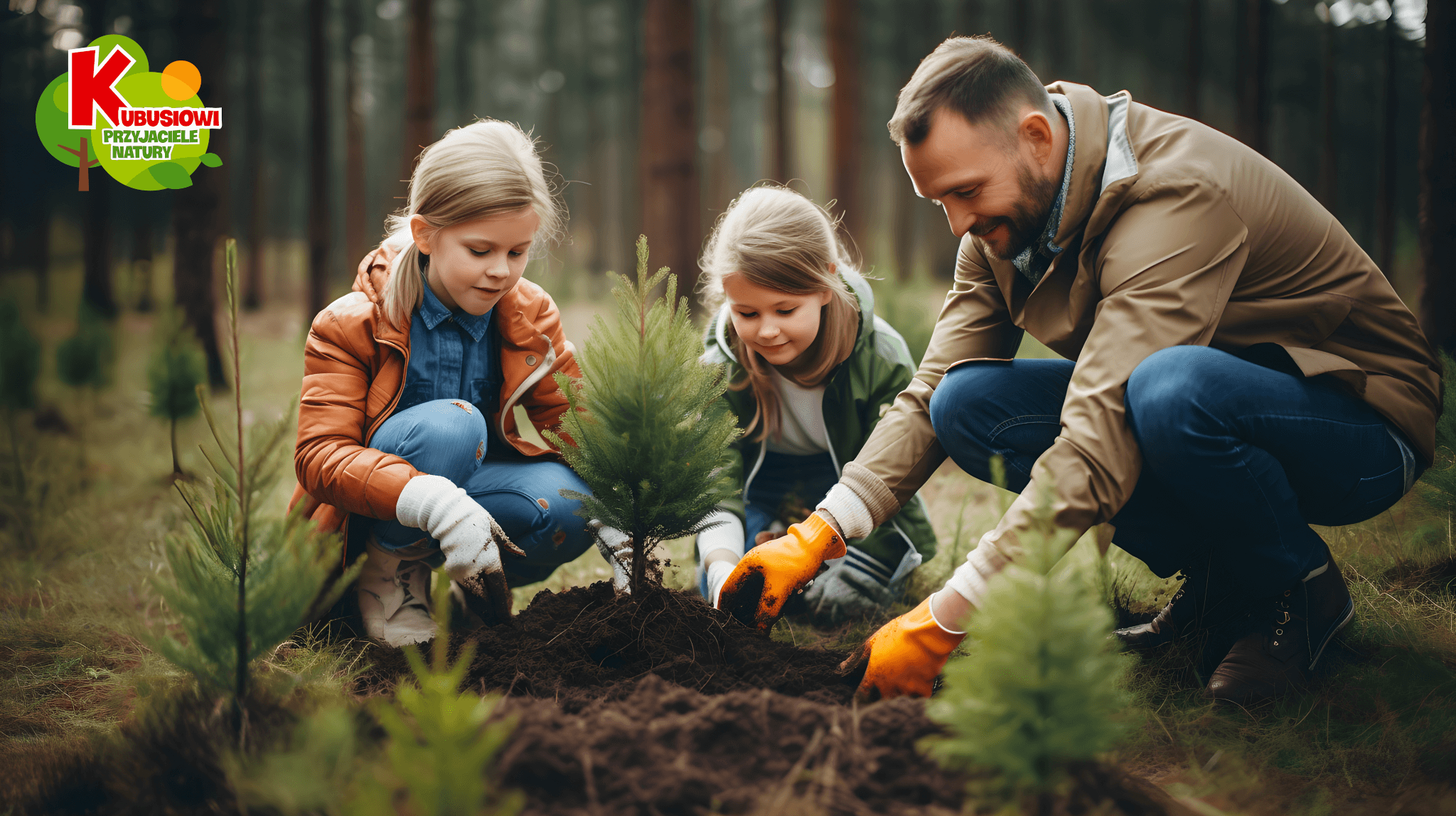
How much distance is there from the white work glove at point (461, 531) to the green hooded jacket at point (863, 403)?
951 mm

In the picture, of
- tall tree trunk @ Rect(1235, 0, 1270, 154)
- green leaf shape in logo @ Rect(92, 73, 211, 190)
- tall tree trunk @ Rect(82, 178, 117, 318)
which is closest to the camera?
green leaf shape in logo @ Rect(92, 73, 211, 190)

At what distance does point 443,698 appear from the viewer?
1.29 metres

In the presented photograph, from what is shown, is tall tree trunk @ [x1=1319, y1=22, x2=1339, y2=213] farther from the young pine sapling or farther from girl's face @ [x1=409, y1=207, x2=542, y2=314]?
the young pine sapling

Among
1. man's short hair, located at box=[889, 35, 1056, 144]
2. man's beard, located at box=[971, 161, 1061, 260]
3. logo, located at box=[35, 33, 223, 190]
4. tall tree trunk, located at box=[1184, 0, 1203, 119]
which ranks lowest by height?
man's beard, located at box=[971, 161, 1061, 260]

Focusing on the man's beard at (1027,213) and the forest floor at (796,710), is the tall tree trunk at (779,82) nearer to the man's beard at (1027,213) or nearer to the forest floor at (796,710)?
the forest floor at (796,710)

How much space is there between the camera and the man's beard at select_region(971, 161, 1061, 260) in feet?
7.32

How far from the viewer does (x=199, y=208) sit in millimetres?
7547

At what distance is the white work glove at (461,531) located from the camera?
7.48 feet

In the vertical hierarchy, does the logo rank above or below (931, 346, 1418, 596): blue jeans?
above

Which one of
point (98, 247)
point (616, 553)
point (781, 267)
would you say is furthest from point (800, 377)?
point (98, 247)

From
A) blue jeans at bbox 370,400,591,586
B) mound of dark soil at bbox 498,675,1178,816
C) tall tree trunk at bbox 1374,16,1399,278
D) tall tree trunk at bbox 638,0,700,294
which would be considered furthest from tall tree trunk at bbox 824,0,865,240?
mound of dark soil at bbox 498,675,1178,816

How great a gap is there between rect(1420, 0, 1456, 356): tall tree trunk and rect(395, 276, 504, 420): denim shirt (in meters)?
4.39

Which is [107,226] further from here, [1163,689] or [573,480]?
[1163,689]

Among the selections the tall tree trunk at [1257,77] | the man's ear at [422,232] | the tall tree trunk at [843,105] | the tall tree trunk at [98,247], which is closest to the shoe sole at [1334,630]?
the man's ear at [422,232]
